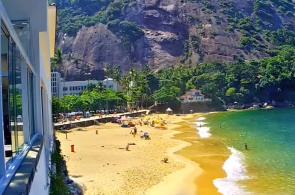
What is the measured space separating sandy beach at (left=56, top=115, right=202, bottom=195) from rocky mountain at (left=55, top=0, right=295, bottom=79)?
67572 mm

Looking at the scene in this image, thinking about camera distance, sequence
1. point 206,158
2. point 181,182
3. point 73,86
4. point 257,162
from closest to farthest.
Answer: point 181,182
point 257,162
point 206,158
point 73,86

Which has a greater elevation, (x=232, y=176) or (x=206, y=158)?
(x=206, y=158)

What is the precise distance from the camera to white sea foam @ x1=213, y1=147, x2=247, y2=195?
58.4 feet

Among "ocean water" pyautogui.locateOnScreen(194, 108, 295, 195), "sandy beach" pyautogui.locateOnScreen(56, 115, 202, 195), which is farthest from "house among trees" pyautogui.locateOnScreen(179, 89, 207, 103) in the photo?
"sandy beach" pyautogui.locateOnScreen(56, 115, 202, 195)

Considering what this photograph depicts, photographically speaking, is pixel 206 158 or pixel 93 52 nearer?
pixel 206 158

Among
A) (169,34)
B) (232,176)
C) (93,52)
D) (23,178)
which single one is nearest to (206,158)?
(232,176)

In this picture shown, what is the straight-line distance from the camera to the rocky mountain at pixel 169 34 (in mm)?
103625

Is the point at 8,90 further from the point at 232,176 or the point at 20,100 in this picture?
the point at 232,176

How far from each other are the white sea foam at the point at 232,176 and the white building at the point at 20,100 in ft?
43.8

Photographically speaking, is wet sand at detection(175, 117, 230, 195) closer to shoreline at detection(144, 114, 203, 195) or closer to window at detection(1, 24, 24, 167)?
shoreline at detection(144, 114, 203, 195)

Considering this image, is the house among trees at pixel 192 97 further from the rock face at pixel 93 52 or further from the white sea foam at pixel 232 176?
the white sea foam at pixel 232 176

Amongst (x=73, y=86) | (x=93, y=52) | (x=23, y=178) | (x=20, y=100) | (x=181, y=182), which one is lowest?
(x=181, y=182)

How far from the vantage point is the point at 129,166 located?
76.3ft

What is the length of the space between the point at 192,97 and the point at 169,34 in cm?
3878
